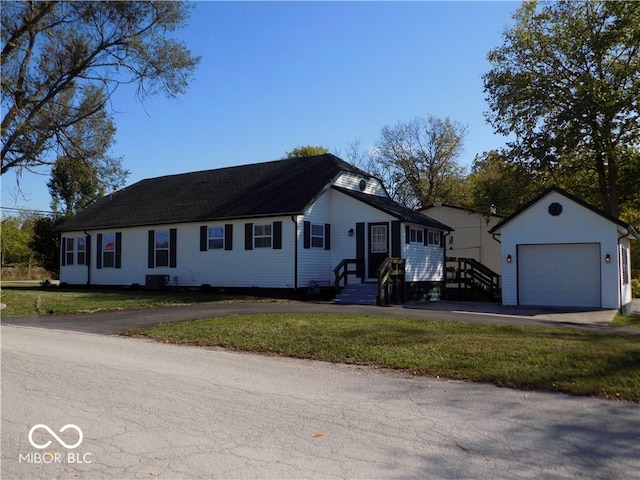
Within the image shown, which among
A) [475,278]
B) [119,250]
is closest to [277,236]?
[475,278]

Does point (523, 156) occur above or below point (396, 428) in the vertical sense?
above

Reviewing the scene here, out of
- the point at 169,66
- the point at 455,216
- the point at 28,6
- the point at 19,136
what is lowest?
the point at 455,216

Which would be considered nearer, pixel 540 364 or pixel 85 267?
pixel 540 364

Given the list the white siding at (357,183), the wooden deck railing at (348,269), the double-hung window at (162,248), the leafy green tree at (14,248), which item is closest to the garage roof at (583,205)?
the wooden deck railing at (348,269)

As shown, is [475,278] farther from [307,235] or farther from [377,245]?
[307,235]

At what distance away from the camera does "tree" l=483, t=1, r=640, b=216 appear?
2589cm

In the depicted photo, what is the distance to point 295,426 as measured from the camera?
5457 mm

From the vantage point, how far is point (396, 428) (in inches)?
213

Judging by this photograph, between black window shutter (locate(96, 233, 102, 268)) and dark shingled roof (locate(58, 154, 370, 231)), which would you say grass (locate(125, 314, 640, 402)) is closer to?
dark shingled roof (locate(58, 154, 370, 231))

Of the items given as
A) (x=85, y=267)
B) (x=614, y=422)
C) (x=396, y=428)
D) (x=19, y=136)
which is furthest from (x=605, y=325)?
(x=85, y=267)

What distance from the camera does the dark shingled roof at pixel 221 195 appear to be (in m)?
23.8

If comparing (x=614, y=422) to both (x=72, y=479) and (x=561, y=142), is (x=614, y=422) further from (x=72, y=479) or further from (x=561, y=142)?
(x=561, y=142)

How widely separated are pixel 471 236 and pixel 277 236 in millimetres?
14448

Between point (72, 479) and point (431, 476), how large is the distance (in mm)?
2802
